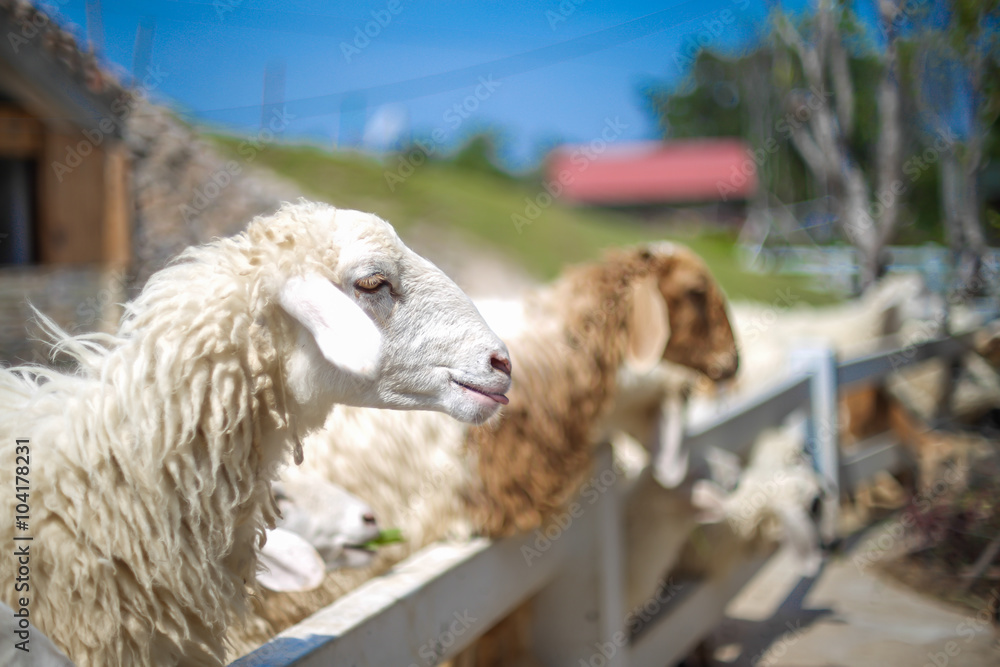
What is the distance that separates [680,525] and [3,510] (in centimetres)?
272

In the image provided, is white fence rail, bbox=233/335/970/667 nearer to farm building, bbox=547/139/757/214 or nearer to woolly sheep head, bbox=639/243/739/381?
woolly sheep head, bbox=639/243/739/381

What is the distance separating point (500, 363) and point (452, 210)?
1817 cm

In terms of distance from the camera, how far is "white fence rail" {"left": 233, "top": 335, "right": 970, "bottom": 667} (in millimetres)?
1687

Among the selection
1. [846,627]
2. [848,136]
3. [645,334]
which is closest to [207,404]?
[645,334]

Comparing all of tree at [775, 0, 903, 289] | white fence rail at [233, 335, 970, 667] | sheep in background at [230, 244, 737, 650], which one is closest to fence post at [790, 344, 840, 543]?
white fence rail at [233, 335, 970, 667]

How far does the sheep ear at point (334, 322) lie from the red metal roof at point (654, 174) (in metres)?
47.6

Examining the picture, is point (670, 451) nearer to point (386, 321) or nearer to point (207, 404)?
point (386, 321)

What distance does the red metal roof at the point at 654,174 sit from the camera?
4991 cm

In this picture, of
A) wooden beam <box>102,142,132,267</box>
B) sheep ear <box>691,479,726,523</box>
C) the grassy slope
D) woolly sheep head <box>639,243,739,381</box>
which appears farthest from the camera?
the grassy slope

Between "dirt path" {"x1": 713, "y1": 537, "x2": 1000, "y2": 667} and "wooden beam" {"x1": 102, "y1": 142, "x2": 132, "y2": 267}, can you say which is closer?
"dirt path" {"x1": 713, "y1": 537, "x2": 1000, "y2": 667}

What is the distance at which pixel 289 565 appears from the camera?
1.78 metres

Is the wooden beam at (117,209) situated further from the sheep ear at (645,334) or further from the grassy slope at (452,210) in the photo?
the grassy slope at (452,210)

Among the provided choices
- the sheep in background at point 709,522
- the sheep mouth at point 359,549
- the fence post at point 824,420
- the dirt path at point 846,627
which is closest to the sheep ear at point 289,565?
the sheep mouth at point 359,549

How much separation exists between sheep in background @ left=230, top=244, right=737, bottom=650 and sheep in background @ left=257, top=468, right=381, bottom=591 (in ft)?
0.76
